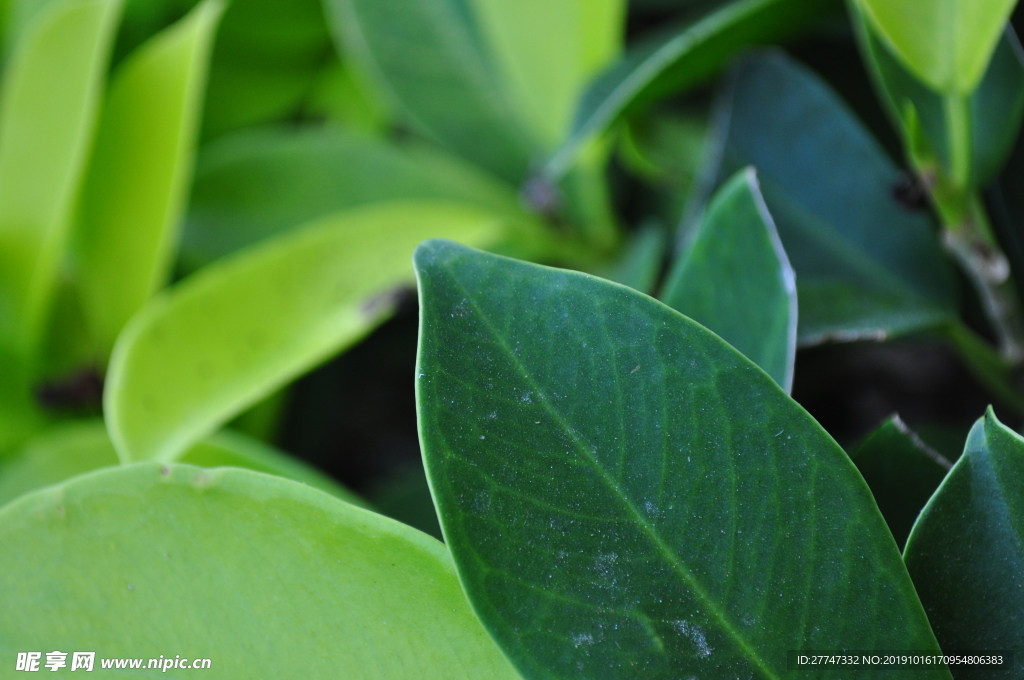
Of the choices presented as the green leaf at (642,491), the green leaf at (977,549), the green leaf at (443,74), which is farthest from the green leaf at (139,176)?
the green leaf at (977,549)

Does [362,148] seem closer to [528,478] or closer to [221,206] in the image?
[221,206]

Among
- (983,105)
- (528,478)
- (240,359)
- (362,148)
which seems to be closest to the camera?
(528,478)

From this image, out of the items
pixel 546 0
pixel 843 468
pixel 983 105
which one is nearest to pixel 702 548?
pixel 843 468

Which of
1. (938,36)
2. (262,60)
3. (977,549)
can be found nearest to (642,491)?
(977,549)

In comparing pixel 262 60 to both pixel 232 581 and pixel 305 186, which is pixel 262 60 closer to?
pixel 305 186

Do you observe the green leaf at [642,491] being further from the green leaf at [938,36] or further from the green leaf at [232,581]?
the green leaf at [938,36]
